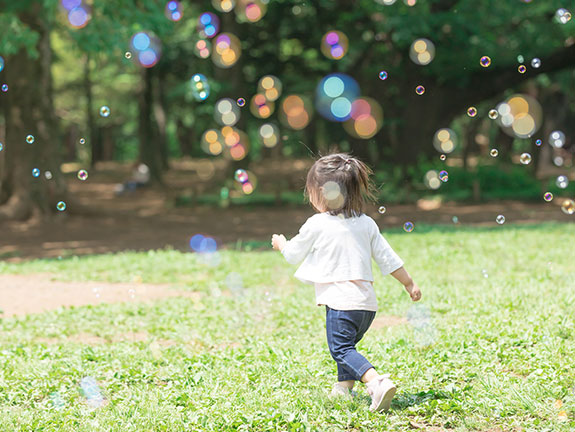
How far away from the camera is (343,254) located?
4254 millimetres

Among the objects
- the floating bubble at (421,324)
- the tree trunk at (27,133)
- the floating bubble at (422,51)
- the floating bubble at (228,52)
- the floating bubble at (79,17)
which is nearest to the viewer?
the floating bubble at (421,324)

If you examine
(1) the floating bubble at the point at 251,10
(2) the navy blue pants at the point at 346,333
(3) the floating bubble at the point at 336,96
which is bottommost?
(2) the navy blue pants at the point at 346,333

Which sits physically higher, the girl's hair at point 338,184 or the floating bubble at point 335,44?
the floating bubble at point 335,44

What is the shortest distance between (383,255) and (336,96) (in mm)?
22493

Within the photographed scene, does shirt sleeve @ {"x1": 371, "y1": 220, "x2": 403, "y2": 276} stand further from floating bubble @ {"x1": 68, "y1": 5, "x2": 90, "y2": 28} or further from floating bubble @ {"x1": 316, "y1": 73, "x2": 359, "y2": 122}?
floating bubble @ {"x1": 316, "y1": 73, "x2": 359, "y2": 122}

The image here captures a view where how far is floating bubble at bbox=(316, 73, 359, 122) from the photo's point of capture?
2397cm

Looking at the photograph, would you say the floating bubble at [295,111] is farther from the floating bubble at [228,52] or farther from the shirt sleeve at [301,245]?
the shirt sleeve at [301,245]

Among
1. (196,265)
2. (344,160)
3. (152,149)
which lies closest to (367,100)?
(152,149)

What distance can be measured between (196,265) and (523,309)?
534 cm

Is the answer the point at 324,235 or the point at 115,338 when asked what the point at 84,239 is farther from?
the point at 324,235

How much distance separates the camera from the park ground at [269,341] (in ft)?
13.8

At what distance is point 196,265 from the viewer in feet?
34.7

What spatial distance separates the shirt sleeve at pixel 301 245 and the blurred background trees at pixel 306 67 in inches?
398

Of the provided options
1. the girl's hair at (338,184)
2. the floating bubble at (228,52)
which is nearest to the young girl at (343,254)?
the girl's hair at (338,184)
